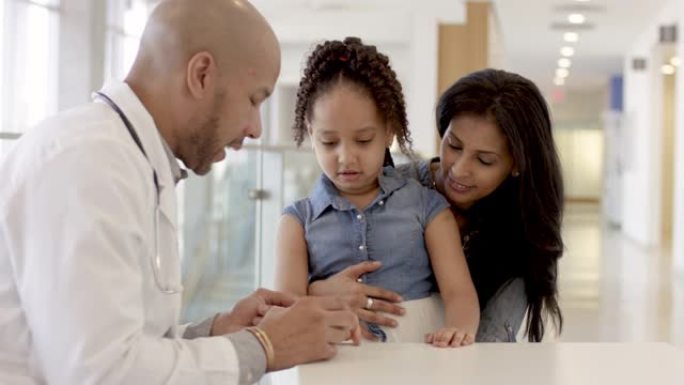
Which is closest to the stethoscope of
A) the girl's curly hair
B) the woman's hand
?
the woman's hand

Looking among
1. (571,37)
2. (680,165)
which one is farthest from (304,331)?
(571,37)

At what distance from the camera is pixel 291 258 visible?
189 cm

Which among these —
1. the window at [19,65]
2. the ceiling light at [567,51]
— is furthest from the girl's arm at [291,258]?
the ceiling light at [567,51]

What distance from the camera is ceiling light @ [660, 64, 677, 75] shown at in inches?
594

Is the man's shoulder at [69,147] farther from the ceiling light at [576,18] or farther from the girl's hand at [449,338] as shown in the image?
the ceiling light at [576,18]

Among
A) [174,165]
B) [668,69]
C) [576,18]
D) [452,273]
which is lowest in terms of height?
[452,273]

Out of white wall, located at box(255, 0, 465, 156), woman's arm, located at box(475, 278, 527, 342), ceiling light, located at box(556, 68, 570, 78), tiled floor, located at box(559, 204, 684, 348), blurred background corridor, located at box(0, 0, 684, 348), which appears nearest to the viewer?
woman's arm, located at box(475, 278, 527, 342)

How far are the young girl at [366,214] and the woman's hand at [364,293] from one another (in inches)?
1.7

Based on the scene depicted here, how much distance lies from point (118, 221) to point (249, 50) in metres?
0.36

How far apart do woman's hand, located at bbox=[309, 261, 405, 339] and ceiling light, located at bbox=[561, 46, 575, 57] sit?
58.0ft

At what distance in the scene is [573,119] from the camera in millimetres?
30312

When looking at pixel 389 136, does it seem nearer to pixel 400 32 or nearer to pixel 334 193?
pixel 334 193

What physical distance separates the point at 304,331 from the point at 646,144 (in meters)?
14.7

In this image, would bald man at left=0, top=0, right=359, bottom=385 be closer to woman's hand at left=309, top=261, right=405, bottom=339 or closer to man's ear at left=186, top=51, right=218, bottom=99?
man's ear at left=186, top=51, right=218, bottom=99
